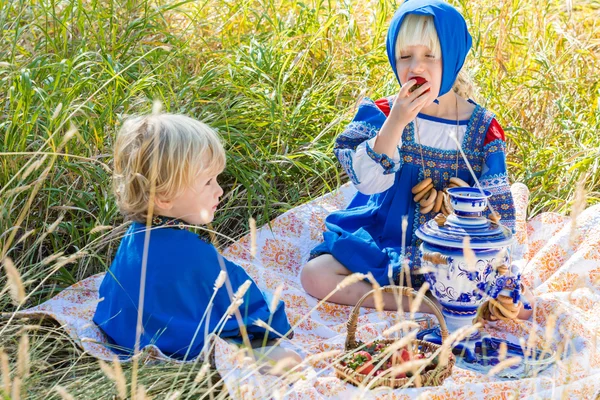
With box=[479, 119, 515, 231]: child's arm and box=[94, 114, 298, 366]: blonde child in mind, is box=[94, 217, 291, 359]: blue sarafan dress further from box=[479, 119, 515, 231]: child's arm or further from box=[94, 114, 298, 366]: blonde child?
box=[479, 119, 515, 231]: child's arm

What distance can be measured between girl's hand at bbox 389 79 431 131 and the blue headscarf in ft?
0.51

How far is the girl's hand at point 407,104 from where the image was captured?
2.95 meters

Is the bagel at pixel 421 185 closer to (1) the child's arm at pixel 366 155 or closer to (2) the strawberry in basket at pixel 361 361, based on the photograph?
(1) the child's arm at pixel 366 155

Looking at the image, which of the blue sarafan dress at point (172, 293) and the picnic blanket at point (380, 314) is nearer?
the picnic blanket at point (380, 314)

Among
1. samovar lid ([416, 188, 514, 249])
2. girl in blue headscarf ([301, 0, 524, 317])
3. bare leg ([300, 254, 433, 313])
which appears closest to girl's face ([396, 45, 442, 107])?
girl in blue headscarf ([301, 0, 524, 317])

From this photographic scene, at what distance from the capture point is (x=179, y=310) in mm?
2502

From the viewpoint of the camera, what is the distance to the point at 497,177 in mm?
3125

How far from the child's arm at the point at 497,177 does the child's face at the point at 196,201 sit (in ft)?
3.67

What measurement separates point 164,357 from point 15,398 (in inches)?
37.4

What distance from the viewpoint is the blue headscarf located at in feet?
9.79

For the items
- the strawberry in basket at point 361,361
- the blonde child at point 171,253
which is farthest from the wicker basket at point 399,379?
the blonde child at point 171,253

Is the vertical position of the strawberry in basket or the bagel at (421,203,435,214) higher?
the bagel at (421,203,435,214)

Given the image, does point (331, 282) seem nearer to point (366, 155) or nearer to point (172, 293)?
point (366, 155)

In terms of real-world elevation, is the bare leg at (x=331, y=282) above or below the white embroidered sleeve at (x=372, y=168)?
below
